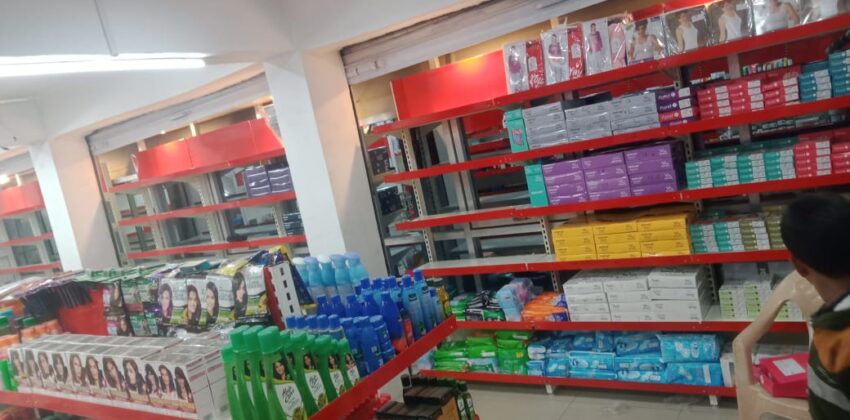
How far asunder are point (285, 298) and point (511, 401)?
2.24 meters

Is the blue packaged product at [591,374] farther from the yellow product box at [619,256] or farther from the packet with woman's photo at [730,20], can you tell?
the packet with woman's photo at [730,20]

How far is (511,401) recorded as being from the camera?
413 centimetres

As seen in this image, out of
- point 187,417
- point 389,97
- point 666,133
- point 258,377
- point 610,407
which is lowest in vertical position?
point 610,407

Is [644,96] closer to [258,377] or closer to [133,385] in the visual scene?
[258,377]

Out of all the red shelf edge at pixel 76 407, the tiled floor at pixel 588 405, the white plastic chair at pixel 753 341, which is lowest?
the tiled floor at pixel 588 405

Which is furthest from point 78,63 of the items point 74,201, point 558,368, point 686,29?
point 74,201

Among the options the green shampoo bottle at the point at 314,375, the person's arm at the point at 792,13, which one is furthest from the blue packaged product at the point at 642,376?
the green shampoo bottle at the point at 314,375

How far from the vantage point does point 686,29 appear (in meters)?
3.18

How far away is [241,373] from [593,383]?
8.93 ft

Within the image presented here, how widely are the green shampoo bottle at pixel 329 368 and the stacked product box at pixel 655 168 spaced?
2266mm

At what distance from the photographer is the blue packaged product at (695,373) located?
342 centimetres

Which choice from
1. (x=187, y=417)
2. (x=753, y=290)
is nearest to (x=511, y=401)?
(x=753, y=290)

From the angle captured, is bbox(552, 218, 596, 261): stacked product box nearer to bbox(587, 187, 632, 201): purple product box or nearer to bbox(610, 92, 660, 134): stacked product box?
bbox(587, 187, 632, 201): purple product box

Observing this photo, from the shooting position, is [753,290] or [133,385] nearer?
[133,385]
